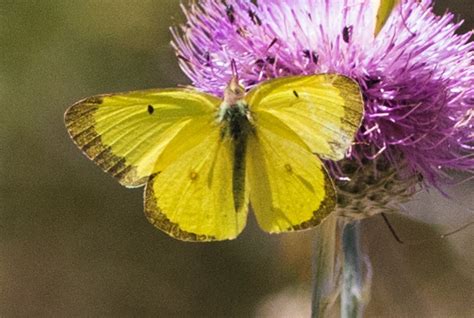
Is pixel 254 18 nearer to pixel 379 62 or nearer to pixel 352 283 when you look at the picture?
pixel 379 62

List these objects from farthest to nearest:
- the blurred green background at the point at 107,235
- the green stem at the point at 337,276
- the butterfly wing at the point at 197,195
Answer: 1. the blurred green background at the point at 107,235
2. the green stem at the point at 337,276
3. the butterfly wing at the point at 197,195

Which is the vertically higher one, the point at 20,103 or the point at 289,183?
the point at 289,183

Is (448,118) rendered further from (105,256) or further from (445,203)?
(105,256)

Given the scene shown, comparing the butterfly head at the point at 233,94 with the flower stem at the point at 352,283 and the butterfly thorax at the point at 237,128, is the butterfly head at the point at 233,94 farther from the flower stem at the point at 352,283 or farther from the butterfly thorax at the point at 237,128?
the flower stem at the point at 352,283

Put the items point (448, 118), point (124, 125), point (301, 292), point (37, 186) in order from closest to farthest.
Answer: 1. point (124, 125)
2. point (448, 118)
3. point (301, 292)
4. point (37, 186)

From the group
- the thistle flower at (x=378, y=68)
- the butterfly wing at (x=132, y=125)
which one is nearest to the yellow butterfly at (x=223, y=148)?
the butterfly wing at (x=132, y=125)

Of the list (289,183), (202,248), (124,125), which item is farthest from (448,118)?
(202,248)
